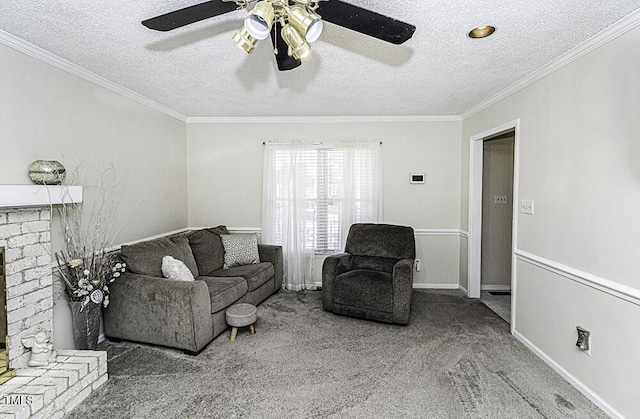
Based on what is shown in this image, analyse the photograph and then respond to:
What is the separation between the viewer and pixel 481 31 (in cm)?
216

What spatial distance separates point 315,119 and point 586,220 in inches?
129

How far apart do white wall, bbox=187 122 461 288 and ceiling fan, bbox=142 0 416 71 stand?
10.1 feet

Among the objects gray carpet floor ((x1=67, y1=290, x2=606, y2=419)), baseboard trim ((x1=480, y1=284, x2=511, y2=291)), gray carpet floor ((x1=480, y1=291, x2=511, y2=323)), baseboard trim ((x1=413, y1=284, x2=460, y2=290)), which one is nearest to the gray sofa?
gray carpet floor ((x1=67, y1=290, x2=606, y2=419))

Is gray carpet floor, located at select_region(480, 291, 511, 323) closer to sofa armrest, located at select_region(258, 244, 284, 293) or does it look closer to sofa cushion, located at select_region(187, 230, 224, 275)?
sofa armrest, located at select_region(258, 244, 284, 293)

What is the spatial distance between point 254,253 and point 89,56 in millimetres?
2582

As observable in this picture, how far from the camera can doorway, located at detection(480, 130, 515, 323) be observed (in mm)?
4590

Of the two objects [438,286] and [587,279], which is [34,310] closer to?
[587,279]

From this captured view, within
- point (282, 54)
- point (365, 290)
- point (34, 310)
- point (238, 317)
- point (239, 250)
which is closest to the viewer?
point (282, 54)

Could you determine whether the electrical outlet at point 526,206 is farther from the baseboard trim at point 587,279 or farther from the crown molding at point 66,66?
the crown molding at point 66,66

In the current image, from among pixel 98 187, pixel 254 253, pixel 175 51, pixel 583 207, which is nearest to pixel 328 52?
pixel 175 51

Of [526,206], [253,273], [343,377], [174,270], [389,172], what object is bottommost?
[343,377]

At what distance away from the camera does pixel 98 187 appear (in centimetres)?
313

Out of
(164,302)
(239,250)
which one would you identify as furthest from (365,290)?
(164,302)

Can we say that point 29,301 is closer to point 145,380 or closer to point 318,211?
point 145,380
